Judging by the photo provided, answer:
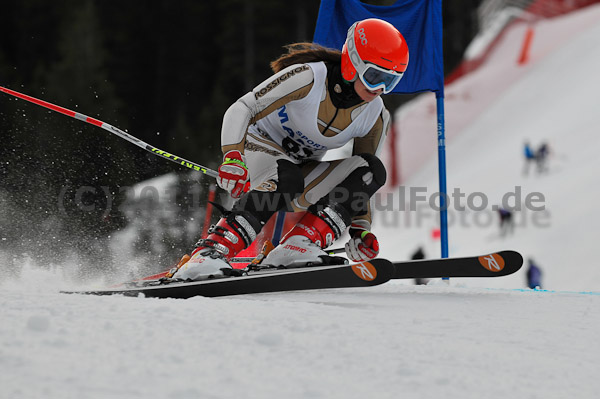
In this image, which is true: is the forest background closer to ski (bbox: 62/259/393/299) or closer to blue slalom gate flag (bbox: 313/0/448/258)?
blue slalom gate flag (bbox: 313/0/448/258)

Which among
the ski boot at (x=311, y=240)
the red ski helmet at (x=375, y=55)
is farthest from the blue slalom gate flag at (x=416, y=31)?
the ski boot at (x=311, y=240)

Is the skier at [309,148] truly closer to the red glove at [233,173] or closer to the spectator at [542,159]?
the red glove at [233,173]

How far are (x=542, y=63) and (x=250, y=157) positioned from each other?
22.0 m

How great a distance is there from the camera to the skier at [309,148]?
11.1ft

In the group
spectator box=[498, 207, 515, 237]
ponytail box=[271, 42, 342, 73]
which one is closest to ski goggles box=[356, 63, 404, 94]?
ponytail box=[271, 42, 342, 73]

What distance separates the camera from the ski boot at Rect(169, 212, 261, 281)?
3143 millimetres

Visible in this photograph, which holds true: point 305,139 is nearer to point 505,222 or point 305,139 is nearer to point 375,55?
point 375,55

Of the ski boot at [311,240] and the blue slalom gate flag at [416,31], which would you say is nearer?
the ski boot at [311,240]

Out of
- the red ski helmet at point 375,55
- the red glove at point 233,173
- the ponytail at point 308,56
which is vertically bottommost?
the red glove at point 233,173

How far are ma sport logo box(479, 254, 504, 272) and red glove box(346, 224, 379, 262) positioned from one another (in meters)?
0.70

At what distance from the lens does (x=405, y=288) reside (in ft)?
12.0

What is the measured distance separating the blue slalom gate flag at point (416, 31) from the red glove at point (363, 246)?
1535mm

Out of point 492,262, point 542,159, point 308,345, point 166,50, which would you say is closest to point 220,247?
point 492,262

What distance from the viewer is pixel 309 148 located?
379 centimetres
